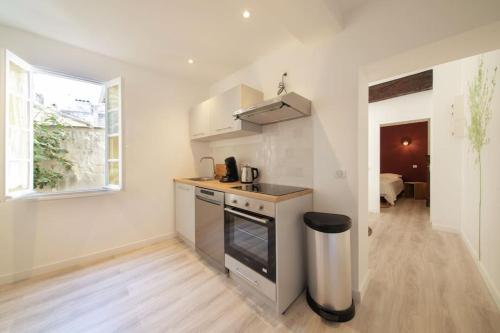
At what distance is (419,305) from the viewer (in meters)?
1.42

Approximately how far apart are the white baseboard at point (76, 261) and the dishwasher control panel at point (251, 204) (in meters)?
1.58

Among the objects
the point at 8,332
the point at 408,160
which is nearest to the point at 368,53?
the point at 8,332

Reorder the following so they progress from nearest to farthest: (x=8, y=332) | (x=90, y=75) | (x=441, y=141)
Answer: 1. (x=8, y=332)
2. (x=90, y=75)
3. (x=441, y=141)

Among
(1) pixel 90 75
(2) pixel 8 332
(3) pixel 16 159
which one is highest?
(1) pixel 90 75

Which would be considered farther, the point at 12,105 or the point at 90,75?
the point at 90,75

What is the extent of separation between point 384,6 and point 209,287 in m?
2.71

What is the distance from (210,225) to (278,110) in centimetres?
139

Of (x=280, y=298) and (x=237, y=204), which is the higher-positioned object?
(x=237, y=204)

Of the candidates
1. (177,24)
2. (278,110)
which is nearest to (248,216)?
(278,110)

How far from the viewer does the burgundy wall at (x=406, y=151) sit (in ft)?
19.9

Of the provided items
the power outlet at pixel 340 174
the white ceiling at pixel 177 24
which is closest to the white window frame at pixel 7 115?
the white ceiling at pixel 177 24

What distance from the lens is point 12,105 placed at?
1.69 metres

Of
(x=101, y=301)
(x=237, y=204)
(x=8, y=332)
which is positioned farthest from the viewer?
(x=237, y=204)

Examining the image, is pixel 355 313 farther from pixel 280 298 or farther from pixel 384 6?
pixel 384 6
